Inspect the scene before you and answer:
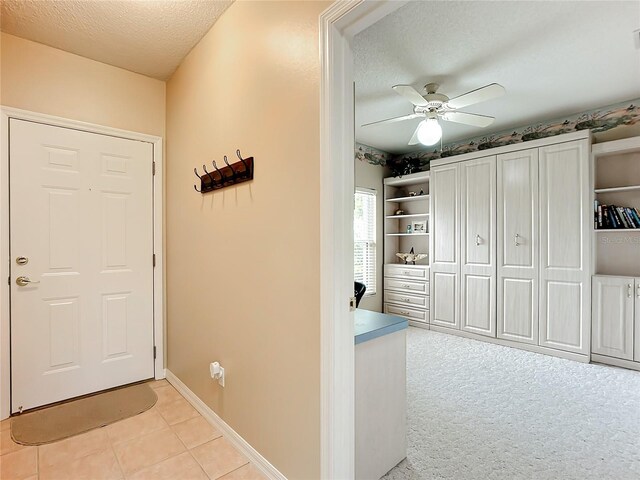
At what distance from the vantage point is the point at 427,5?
2.07 meters

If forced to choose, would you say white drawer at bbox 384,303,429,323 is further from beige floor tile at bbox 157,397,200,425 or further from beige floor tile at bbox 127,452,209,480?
beige floor tile at bbox 127,452,209,480

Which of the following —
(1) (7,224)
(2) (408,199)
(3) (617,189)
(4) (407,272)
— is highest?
(2) (408,199)

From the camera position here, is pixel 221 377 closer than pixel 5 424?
Yes

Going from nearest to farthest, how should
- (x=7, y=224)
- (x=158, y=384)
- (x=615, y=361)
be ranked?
(x=7, y=224), (x=158, y=384), (x=615, y=361)

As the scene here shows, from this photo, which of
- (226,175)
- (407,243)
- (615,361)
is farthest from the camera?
(407,243)

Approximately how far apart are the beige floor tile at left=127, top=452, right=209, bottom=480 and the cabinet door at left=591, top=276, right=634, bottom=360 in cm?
381

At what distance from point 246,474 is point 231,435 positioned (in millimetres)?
300

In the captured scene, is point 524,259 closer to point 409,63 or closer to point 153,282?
point 409,63

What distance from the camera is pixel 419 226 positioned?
5.19m

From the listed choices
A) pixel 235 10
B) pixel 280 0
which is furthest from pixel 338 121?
pixel 235 10

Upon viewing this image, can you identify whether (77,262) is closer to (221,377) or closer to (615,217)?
(221,377)

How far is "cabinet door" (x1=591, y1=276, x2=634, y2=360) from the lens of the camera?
3.20 metres

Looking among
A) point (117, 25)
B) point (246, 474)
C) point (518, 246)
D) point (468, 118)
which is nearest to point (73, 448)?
point (246, 474)

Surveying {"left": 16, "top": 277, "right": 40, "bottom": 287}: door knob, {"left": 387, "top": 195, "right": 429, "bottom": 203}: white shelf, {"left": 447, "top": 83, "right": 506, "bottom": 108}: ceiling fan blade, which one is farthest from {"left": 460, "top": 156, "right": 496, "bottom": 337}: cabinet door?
{"left": 16, "top": 277, "right": 40, "bottom": 287}: door knob
